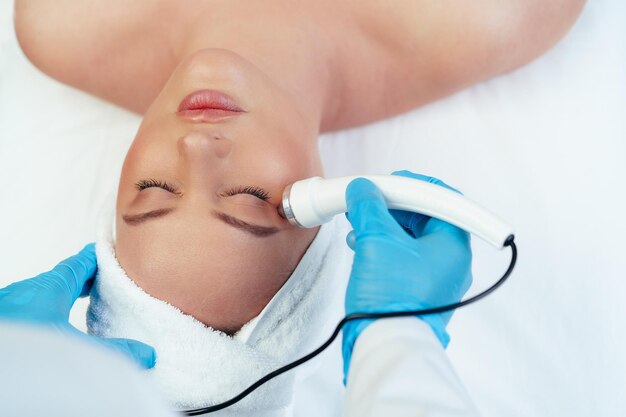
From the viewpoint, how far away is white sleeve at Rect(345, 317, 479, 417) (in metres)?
0.81

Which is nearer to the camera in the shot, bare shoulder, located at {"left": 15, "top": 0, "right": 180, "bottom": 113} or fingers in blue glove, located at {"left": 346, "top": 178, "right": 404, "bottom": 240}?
fingers in blue glove, located at {"left": 346, "top": 178, "right": 404, "bottom": 240}

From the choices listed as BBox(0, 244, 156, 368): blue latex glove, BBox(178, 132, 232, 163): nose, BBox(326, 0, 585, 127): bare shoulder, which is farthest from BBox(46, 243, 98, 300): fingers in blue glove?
BBox(326, 0, 585, 127): bare shoulder

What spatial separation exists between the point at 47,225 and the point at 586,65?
126 centimetres

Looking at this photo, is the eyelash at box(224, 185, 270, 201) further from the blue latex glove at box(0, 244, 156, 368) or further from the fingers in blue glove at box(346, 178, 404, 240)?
the blue latex glove at box(0, 244, 156, 368)

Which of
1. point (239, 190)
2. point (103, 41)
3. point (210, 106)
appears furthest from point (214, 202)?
point (103, 41)

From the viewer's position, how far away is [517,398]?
1417 millimetres

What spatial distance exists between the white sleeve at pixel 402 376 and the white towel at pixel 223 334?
0.97 ft

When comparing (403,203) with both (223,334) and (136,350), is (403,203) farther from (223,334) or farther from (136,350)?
(136,350)

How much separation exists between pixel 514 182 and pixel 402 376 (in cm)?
84

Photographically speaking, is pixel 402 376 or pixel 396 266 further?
pixel 396 266

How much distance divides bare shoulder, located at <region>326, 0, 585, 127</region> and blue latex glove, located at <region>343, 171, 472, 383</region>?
20.6 inches

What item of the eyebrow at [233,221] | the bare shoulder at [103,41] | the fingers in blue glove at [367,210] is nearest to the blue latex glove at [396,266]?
the fingers in blue glove at [367,210]

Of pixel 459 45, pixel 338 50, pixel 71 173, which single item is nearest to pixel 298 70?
pixel 338 50

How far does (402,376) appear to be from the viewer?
32.7 inches
